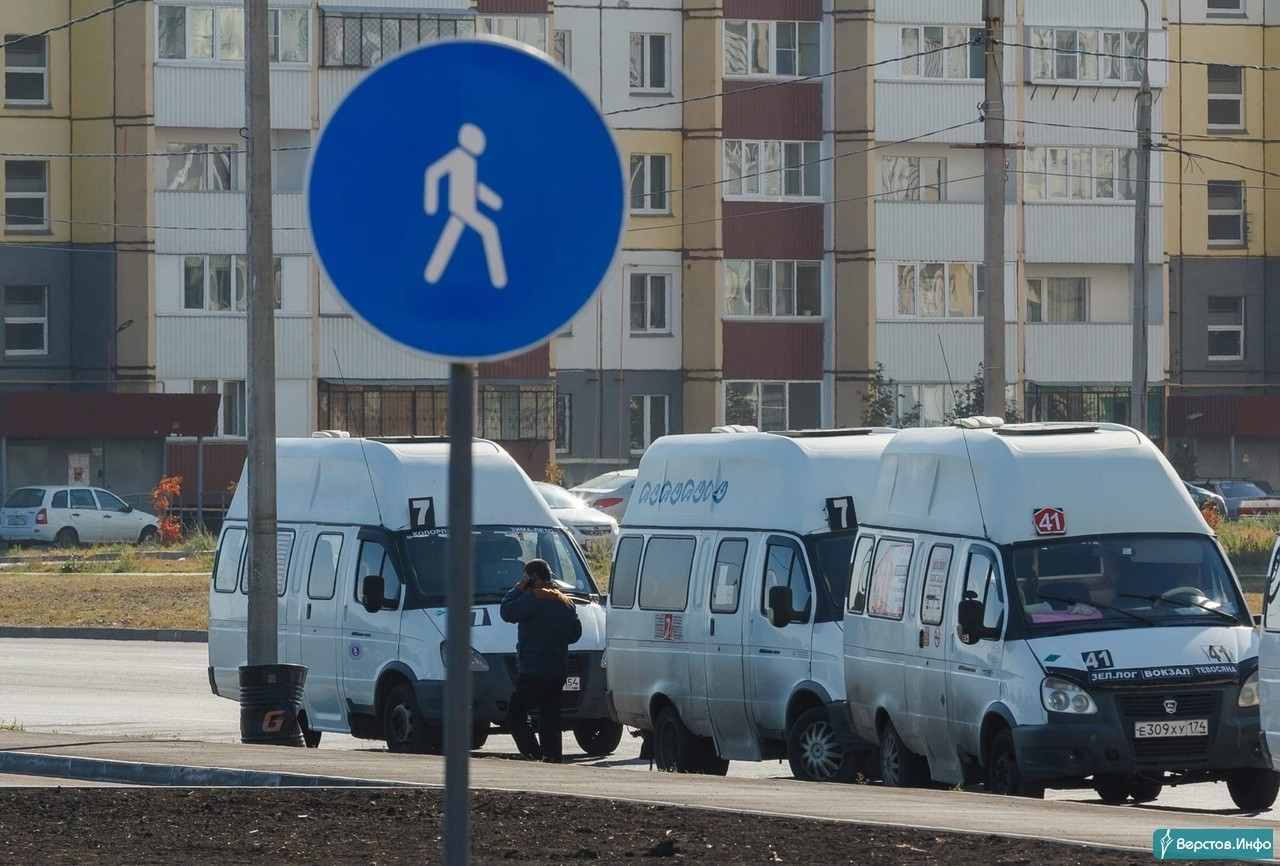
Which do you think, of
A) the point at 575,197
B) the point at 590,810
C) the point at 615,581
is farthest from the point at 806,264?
the point at 575,197

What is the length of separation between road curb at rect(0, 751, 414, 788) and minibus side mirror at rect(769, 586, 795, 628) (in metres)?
5.37

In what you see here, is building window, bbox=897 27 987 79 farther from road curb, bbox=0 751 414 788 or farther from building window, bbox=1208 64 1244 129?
road curb, bbox=0 751 414 788

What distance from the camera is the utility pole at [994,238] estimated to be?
22750 millimetres

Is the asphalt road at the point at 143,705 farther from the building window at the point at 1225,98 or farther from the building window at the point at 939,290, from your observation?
the building window at the point at 1225,98

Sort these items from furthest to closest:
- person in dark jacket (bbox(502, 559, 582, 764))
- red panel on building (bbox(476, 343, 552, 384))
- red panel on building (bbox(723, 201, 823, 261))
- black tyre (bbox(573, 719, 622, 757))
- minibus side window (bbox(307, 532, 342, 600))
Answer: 1. red panel on building (bbox(723, 201, 823, 261))
2. red panel on building (bbox(476, 343, 552, 384))
3. minibus side window (bbox(307, 532, 342, 600))
4. black tyre (bbox(573, 719, 622, 757))
5. person in dark jacket (bbox(502, 559, 582, 764))

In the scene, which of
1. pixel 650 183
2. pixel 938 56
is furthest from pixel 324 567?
pixel 938 56

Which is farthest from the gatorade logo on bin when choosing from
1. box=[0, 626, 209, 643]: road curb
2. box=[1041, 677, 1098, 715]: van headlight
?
box=[0, 626, 209, 643]: road curb

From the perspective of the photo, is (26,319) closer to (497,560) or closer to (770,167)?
(770,167)

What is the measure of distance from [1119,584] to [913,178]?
145ft

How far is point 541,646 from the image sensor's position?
1574 cm

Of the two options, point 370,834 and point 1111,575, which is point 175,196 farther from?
point 370,834

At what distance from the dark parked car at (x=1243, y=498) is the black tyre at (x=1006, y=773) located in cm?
3972

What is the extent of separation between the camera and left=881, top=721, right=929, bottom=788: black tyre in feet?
47.9

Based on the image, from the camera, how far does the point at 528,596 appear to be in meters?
15.8
